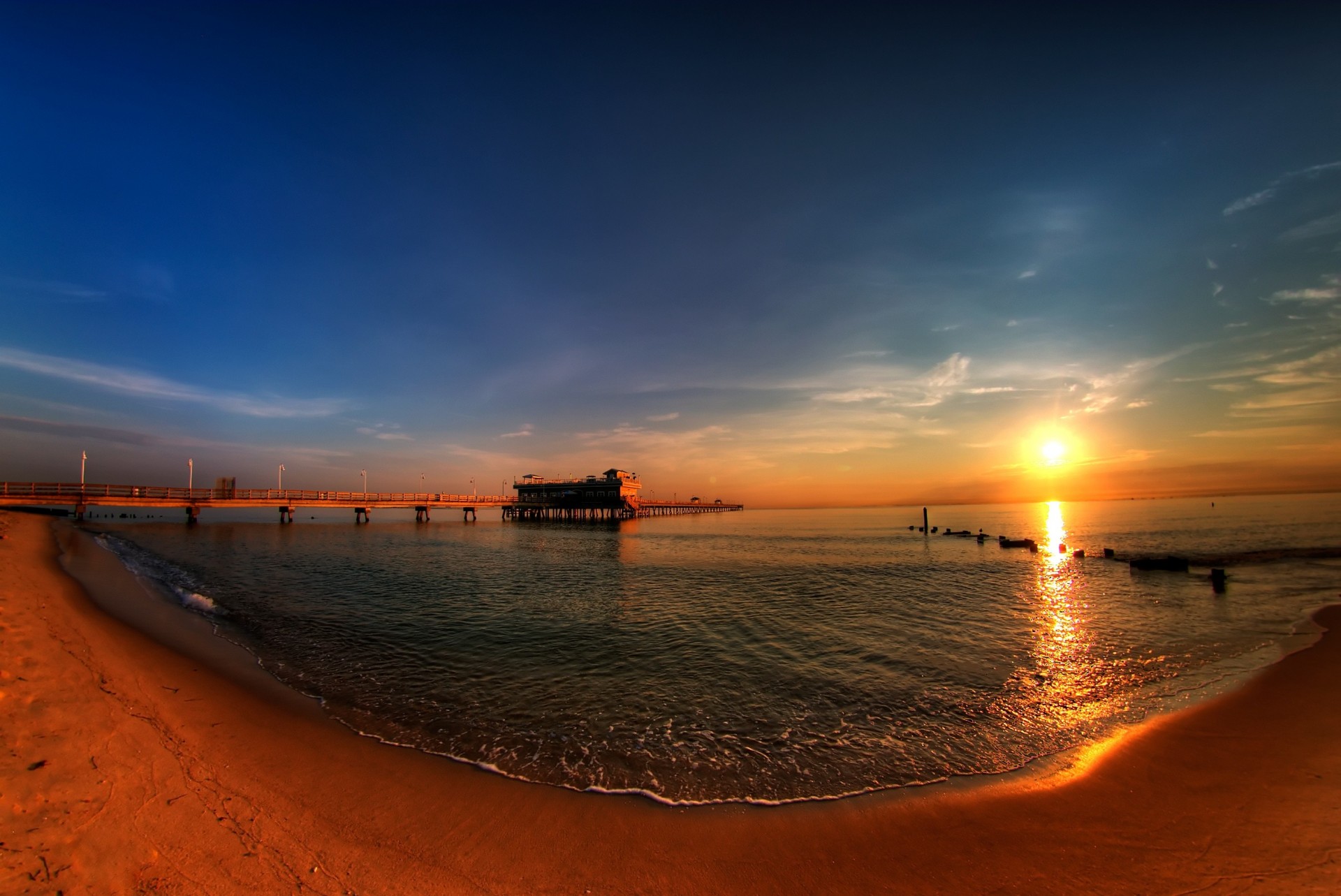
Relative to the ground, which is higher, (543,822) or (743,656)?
(543,822)

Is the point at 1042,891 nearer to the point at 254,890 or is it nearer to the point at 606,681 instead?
the point at 254,890

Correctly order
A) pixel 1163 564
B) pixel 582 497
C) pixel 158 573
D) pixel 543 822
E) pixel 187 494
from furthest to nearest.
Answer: pixel 582 497 → pixel 187 494 → pixel 1163 564 → pixel 158 573 → pixel 543 822

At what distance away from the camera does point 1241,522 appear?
67250 mm

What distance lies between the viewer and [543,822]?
5488 millimetres

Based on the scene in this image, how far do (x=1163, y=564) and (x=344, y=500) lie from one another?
301 feet

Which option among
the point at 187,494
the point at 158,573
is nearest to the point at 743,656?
the point at 158,573

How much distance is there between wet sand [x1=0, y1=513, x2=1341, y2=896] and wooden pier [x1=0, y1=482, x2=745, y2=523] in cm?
6704

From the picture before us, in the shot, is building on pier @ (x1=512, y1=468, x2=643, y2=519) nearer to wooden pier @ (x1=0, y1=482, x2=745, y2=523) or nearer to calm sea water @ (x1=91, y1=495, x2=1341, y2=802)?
wooden pier @ (x1=0, y1=482, x2=745, y2=523)

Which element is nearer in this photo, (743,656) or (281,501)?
(743,656)

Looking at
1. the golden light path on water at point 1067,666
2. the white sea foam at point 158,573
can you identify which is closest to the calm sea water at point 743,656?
the golden light path on water at point 1067,666

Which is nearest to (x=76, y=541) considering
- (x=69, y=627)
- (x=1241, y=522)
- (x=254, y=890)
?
(x=69, y=627)

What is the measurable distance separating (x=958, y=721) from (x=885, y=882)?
484 centimetres

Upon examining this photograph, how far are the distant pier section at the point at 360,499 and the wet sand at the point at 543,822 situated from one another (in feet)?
221

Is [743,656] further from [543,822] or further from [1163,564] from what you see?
[1163,564]
